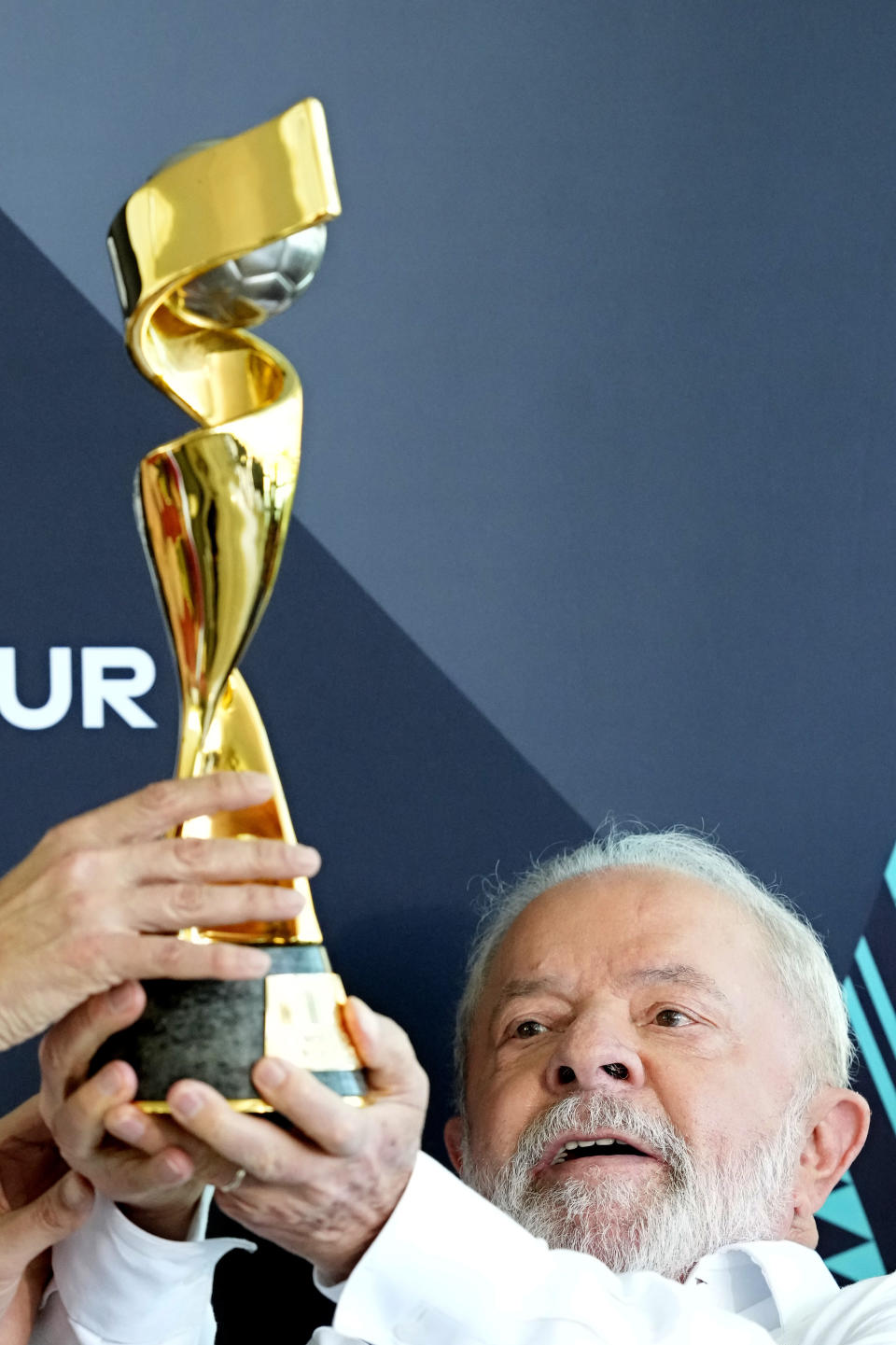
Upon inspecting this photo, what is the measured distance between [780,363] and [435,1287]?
3.69ft

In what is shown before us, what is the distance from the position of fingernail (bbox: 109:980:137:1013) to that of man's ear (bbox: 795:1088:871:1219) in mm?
817

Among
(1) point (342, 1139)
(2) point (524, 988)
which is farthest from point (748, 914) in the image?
(1) point (342, 1139)

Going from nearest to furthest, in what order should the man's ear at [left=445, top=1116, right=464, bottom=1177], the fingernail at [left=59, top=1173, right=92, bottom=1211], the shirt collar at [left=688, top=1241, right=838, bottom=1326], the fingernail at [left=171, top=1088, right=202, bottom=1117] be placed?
the fingernail at [left=171, top=1088, right=202, bottom=1117] < the fingernail at [left=59, top=1173, right=92, bottom=1211] < the shirt collar at [left=688, top=1241, right=838, bottom=1326] < the man's ear at [left=445, top=1116, right=464, bottom=1177]

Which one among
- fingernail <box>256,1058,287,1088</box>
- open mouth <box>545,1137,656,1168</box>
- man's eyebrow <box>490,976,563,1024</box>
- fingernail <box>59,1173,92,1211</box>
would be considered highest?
fingernail <box>256,1058,287,1088</box>

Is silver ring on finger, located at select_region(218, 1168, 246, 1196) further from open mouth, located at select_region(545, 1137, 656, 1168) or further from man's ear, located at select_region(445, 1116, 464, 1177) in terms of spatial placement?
man's ear, located at select_region(445, 1116, 464, 1177)

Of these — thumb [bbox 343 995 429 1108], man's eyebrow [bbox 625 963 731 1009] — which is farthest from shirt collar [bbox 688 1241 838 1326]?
thumb [bbox 343 995 429 1108]

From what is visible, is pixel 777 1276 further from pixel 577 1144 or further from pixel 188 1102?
pixel 188 1102

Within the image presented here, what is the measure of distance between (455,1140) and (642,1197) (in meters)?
0.32

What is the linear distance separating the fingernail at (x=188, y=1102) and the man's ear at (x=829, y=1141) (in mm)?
818

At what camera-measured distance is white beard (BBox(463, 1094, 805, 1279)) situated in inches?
51.6

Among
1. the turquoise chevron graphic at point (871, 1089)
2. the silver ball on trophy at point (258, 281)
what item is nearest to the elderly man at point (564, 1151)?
the turquoise chevron graphic at point (871, 1089)

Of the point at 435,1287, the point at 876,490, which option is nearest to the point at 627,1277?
the point at 435,1287

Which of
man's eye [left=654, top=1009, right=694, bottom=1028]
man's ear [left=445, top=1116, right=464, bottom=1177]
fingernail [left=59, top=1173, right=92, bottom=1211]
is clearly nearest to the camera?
fingernail [left=59, top=1173, right=92, bottom=1211]

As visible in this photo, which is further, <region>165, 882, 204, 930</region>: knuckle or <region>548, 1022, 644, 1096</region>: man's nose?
<region>548, 1022, 644, 1096</region>: man's nose
